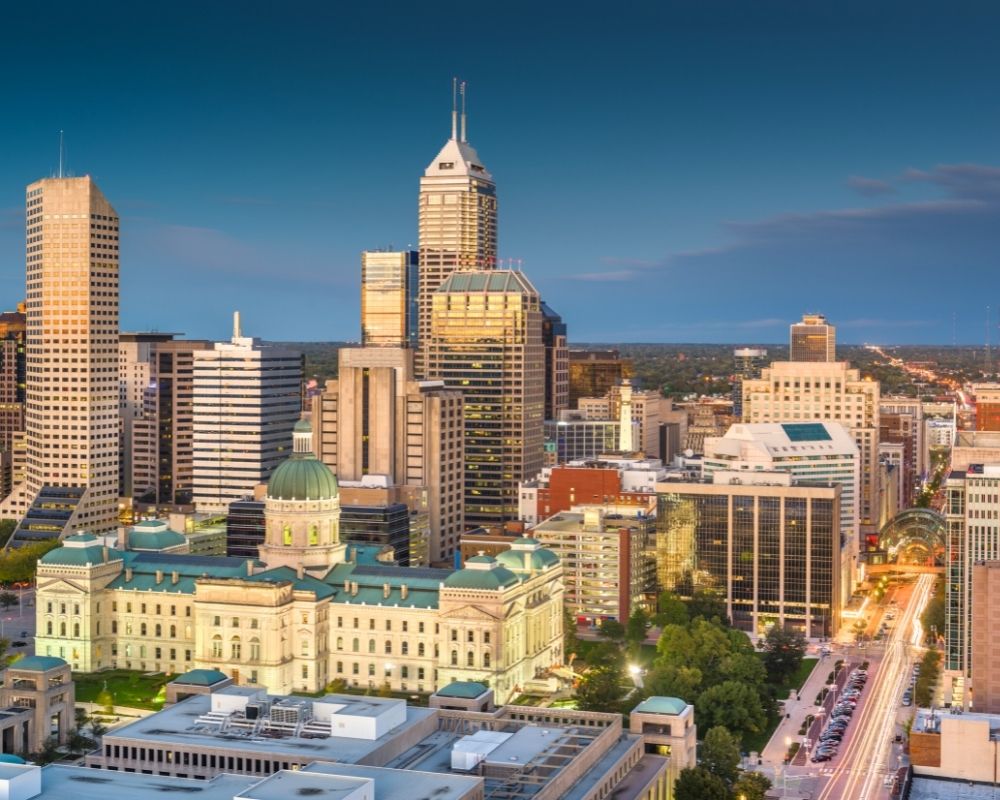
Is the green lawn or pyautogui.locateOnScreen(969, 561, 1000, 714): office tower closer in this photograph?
pyautogui.locateOnScreen(969, 561, 1000, 714): office tower

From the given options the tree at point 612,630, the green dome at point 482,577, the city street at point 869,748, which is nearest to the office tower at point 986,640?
the city street at point 869,748

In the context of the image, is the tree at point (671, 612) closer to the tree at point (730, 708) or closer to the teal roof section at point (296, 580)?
the tree at point (730, 708)

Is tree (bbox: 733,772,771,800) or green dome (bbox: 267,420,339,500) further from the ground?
green dome (bbox: 267,420,339,500)

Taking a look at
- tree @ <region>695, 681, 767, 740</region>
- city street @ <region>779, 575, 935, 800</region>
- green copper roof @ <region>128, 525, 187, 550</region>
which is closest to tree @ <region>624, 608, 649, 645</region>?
city street @ <region>779, 575, 935, 800</region>

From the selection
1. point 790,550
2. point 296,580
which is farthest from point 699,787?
point 790,550

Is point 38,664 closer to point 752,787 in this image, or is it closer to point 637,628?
point 752,787

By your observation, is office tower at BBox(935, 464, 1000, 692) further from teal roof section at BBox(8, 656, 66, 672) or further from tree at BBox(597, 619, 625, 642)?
teal roof section at BBox(8, 656, 66, 672)
